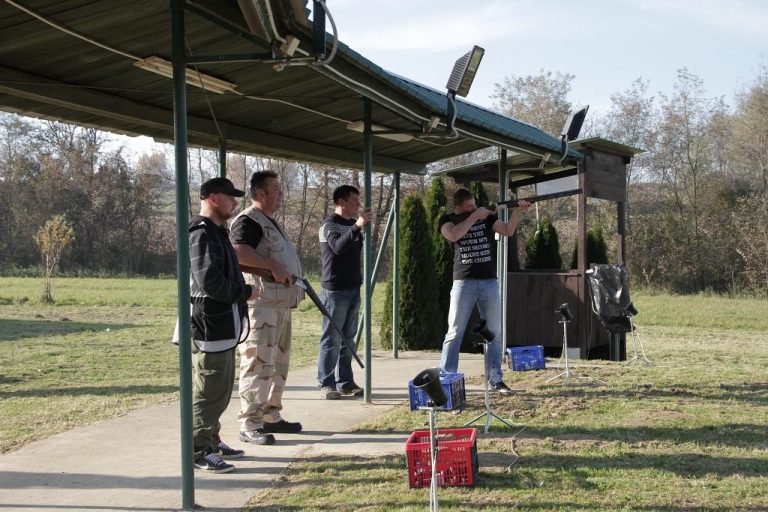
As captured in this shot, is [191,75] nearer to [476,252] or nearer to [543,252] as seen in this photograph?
[476,252]

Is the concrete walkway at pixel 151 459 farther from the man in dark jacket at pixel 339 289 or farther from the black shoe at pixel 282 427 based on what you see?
the man in dark jacket at pixel 339 289

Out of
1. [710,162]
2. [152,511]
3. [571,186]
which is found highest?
[710,162]

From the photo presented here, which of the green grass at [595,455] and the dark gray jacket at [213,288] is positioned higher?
the dark gray jacket at [213,288]

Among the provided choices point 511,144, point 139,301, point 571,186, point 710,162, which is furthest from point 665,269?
point 511,144

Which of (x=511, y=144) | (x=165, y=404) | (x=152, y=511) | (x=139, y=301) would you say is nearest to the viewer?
(x=152, y=511)

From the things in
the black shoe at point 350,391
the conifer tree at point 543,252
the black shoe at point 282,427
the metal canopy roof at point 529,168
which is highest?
the metal canopy roof at point 529,168

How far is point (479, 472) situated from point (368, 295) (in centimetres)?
A: 302

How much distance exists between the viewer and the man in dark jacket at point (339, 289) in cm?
723

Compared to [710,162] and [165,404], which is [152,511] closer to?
[165,404]

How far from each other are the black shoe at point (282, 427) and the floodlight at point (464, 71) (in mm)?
3156

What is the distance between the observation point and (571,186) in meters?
11.5

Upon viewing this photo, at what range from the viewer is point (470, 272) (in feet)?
23.7

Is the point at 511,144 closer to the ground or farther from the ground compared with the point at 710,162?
closer to the ground

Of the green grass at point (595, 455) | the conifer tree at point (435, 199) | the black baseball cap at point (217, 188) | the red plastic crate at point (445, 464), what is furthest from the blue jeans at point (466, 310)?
the conifer tree at point (435, 199)
